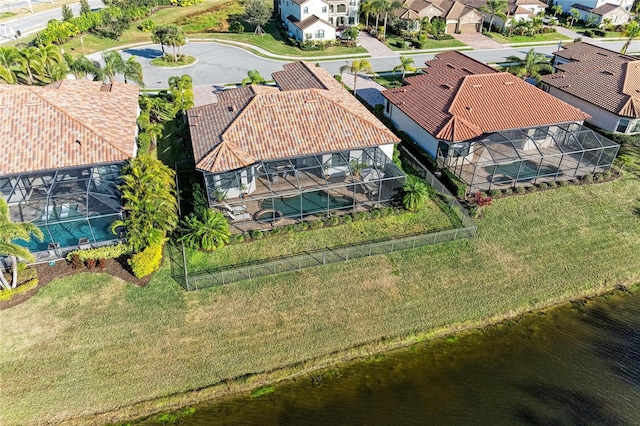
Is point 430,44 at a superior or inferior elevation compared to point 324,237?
superior

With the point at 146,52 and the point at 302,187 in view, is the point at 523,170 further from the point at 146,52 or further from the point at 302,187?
the point at 146,52

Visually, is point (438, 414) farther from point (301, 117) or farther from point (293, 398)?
point (301, 117)

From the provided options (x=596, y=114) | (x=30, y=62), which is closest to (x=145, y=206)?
(x=30, y=62)

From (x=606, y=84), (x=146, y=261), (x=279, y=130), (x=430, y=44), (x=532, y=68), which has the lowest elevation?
(x=146, y=261)

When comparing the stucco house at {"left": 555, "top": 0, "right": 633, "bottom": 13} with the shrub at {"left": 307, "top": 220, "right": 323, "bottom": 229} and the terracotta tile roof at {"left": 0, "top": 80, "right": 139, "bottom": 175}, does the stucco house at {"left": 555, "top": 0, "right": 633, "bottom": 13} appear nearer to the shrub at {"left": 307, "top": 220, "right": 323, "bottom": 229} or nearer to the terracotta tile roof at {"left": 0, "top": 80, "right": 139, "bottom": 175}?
the shrub at {"left": 307, "top": 220, "right": 323, "bottom": 229}

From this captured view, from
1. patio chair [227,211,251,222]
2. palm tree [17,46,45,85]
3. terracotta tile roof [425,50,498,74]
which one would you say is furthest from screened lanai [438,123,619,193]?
palm tree [17,46,45,85]

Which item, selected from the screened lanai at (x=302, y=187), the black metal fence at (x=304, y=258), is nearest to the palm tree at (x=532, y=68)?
the black metal fence at (x=304, y=258)

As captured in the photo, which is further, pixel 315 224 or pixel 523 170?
pixel 523 170

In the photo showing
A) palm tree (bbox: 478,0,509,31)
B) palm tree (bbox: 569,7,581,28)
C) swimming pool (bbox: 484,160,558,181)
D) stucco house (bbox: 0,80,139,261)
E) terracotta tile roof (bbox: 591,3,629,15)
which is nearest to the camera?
stucco house (bbox: 0,80,139,261)
